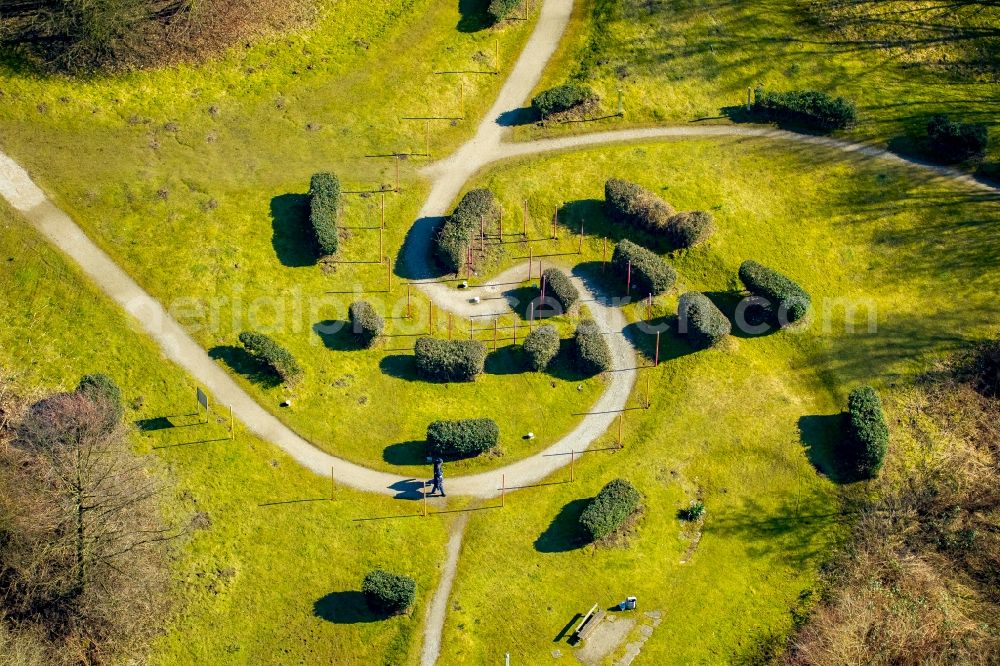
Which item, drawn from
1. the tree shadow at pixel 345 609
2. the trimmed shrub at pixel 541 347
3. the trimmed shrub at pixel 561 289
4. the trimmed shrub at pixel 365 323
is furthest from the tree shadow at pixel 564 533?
the trimmed shrub at pixel 365 323

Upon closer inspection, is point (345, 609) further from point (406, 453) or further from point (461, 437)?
point (461, 437)

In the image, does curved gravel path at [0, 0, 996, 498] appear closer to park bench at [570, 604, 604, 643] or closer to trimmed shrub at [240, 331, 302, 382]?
trimmed shrub at [240, 331, 302, 382]

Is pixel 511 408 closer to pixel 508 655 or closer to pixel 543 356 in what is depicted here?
pixel 543 356

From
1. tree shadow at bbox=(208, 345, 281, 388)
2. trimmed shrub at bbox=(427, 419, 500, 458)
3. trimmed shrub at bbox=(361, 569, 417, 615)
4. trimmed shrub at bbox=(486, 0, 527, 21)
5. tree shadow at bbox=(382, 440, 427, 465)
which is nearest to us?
trimmed shrub at bbox=(361, 569, 417, 615)

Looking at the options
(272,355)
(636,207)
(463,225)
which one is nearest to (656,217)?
(636,207)

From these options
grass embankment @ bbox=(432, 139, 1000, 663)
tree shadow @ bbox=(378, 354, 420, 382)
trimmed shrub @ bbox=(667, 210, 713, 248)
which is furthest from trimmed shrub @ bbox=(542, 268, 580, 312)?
tree shadow @ bbox=(378, 354, 420, 382)

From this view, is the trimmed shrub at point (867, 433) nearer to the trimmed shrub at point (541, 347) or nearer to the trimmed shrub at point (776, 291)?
the trimmed shrub at point (776, 291)
